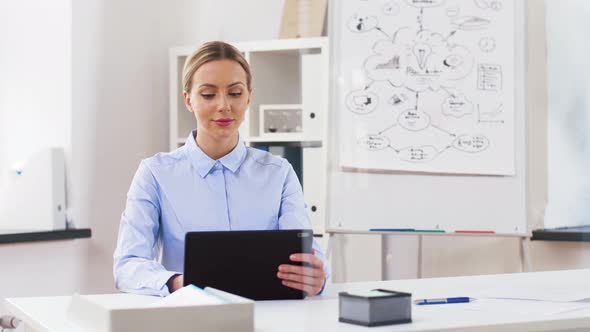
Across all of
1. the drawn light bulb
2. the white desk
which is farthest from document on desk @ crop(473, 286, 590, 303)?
the drawn light bulb

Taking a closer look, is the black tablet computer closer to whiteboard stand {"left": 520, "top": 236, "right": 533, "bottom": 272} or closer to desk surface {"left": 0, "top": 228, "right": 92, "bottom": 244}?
whiteboard stand {"left": 520, "top": 236, "right": 533, "bottom": 272}

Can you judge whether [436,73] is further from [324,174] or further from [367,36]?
[324,174]

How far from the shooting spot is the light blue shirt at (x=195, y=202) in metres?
2.08

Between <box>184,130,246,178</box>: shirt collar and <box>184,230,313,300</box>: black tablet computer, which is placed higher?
<box>184,130,246,178</box>: shirt collar

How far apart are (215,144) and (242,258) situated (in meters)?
0.49

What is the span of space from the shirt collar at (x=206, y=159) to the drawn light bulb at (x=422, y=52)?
124 cm

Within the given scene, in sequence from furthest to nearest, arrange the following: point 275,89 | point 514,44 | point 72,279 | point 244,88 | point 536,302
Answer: point 275,89 → point 72,279 → point 514,44 → point 244,88 → point 536,302

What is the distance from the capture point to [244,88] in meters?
2.16

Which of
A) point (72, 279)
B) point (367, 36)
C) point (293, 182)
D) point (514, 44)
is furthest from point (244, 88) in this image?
point (72, 279)

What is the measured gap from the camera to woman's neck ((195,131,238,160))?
215cm

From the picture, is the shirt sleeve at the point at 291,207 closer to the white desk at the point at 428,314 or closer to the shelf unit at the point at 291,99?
the white desk at the point at 428,314

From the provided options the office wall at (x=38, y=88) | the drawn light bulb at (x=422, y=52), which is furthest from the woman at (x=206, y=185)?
the office wall at (x=38, y=88)

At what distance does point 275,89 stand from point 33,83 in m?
1.08

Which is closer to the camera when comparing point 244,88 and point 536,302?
point 536,302
